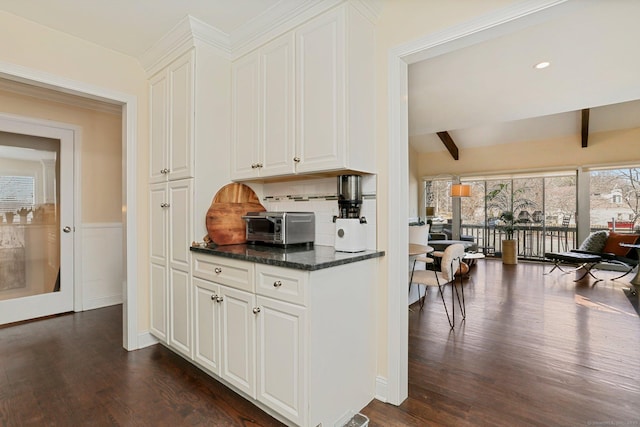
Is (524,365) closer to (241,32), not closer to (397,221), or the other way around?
(397,221)

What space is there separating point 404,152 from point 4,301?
4229 millimetres

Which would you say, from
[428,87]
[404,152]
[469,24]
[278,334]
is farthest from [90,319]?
[428,87]

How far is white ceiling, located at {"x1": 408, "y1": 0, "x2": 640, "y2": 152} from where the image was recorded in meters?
2.34

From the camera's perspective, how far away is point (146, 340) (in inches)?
110

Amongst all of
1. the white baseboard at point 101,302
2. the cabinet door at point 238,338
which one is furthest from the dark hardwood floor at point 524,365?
the white baseboard at point 101,302

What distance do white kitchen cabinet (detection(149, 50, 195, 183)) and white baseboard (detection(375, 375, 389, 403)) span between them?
1.96 m

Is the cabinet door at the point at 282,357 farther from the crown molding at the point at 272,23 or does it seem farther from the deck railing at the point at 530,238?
the deck railing at the point at 530,238

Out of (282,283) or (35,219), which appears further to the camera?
(35,219)

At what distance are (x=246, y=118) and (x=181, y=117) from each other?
53 cm

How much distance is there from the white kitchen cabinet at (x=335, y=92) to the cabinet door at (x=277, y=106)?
0.23 ft

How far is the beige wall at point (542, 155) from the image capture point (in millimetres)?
6203

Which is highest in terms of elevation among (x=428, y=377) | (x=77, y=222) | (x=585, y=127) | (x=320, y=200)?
(x=585, y=127)

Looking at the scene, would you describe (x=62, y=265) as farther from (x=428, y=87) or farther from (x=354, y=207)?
(x=428, y=87)

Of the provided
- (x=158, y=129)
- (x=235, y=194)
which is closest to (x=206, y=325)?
(x=235, y=194)
